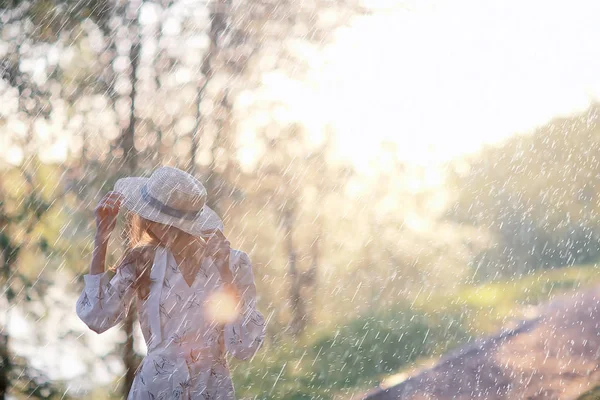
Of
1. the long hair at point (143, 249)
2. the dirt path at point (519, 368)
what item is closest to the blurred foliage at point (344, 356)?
the dirt path at point (519, 368)

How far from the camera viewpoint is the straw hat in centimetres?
308

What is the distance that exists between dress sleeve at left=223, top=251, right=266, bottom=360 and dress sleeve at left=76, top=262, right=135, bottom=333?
474mm

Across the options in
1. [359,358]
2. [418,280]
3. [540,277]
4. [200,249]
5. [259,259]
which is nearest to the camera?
[200,249]

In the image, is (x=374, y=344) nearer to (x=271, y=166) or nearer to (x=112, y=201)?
(x=271, y=166)

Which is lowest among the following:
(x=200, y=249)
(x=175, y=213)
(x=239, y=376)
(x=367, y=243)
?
(x=367, y=243)

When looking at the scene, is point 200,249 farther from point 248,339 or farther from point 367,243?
point 367,243

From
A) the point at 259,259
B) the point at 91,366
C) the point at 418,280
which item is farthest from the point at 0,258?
the point at 418,280

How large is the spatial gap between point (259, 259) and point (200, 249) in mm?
6357

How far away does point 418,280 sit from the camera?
15680 mm

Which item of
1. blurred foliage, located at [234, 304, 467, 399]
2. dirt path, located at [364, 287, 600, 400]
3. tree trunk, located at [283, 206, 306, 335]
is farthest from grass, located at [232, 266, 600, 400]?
dirt path, located at [364, 287, 600, 400]

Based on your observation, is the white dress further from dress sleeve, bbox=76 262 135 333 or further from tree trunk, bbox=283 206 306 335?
tree trunk, bbox=283 206 306 335

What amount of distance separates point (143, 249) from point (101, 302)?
31cm

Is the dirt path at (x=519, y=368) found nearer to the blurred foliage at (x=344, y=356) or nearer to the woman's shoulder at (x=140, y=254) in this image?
the blurred foliage at (x=344, y=356)

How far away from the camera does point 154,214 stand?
306 centimetres
